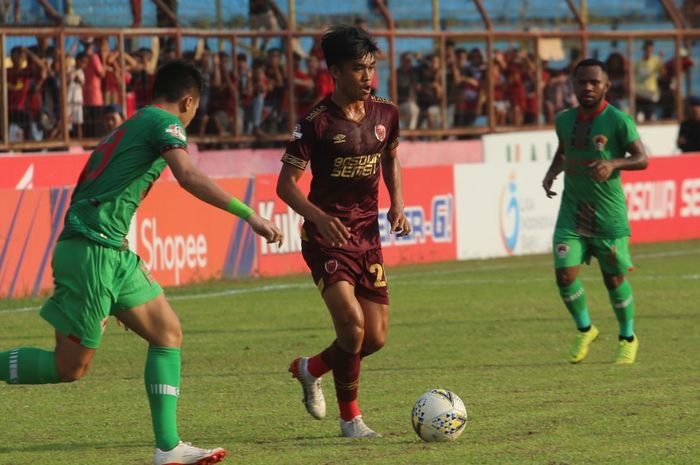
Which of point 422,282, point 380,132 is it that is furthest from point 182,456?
point 422,282

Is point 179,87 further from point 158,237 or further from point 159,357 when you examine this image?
point 158,237

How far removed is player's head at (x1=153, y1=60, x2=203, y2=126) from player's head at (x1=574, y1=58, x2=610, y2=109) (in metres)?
4.61

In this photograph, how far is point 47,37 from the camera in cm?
1908

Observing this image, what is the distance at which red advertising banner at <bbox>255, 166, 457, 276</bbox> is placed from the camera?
61.6 feet

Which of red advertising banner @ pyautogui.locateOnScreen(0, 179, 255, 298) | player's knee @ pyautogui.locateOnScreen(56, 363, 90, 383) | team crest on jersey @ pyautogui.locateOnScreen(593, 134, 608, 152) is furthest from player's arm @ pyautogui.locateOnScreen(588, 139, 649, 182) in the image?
red advertising banner @ pyautogui.locateOnScreen(0, 179, 255, 298)

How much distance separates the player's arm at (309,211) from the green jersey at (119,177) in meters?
1.05

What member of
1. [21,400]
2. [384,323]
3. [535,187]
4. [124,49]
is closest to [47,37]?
[124,49]

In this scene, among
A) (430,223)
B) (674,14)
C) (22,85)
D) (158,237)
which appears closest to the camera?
(158,237)

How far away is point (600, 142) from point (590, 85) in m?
0.43

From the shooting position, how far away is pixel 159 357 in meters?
7.15

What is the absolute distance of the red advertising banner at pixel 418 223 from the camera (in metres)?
18.8

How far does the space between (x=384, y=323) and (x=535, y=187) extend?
46.0 ft

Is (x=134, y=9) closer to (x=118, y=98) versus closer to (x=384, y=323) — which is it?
(x=118, y=98)

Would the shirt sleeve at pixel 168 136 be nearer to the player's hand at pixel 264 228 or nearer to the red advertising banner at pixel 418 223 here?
the player's hand at pixel 264 228
